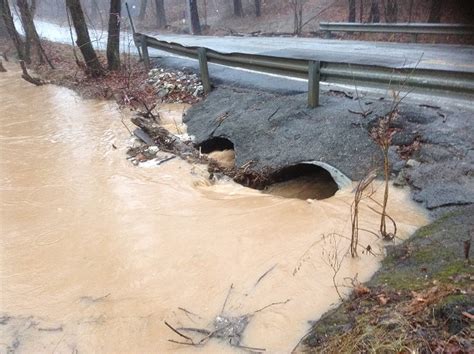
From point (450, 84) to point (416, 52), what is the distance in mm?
5243

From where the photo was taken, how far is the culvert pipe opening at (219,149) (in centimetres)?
752

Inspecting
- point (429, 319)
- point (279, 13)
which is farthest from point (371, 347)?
point (279, 13)

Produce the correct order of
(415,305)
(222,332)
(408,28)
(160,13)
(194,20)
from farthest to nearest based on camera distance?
(160,13) < (194,20) < (408,28) < (222,332) < (415,305)

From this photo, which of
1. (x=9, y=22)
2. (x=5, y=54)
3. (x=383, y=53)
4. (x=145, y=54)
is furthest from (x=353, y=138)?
(x=5, y=54)

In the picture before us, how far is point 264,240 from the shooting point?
4.84 meters

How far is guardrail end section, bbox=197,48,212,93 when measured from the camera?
941cm

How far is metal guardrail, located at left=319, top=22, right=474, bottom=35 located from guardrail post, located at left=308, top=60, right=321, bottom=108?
6624 mm

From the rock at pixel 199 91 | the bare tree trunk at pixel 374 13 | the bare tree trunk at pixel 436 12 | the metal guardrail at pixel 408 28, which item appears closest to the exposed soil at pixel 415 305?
the rock at pixel 199 91

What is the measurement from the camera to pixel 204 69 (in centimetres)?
952

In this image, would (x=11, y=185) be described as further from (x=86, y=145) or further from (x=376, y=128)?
(x=376, y=128)

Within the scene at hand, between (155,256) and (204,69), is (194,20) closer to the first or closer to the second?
(204,69)

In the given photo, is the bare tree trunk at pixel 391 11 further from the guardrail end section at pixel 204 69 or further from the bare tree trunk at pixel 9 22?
the bare tree trunk at pixel 9 22

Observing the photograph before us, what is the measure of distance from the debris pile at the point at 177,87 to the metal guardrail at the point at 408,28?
6.34m

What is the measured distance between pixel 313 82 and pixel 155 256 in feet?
12.6
